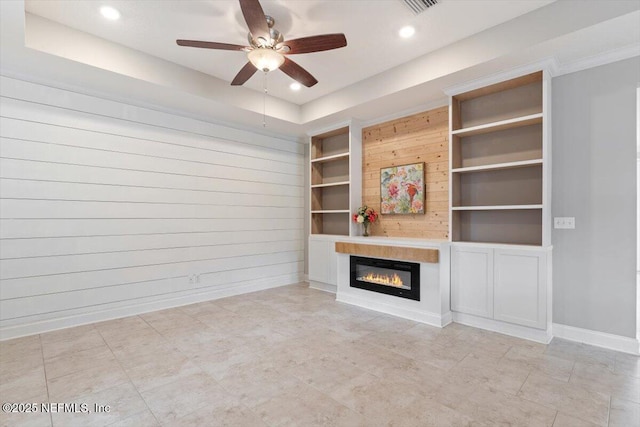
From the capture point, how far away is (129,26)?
315cm

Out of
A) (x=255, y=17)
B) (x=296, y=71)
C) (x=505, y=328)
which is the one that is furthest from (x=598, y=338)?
(x=255, y=17)

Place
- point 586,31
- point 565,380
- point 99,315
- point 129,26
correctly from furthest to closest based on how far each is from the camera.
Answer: point 99,315, point 129,26, point 586,31, point 565,380

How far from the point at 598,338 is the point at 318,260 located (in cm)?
371

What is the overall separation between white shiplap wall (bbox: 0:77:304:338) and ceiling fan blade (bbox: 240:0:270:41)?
8.20 feet

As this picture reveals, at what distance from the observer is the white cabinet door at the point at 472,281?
3.51 m

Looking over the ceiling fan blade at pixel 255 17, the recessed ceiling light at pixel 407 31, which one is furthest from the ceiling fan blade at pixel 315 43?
the recessed ceiling light at pixel 407 31

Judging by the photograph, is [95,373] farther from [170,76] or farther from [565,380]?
[565,380]

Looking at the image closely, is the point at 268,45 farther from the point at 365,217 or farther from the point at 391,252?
the point at 365,217

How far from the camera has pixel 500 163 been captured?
3.64 metres

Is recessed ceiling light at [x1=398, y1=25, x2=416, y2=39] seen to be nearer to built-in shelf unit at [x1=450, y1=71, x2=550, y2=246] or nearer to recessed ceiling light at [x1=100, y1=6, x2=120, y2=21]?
built-in shelf unit at [x1=450, y1=71, x2=550, y2=246]

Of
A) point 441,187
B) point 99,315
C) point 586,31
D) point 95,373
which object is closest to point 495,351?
point 441,187

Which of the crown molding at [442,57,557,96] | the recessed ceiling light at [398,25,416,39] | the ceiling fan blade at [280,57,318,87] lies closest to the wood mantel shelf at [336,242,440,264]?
the crown molding at [442,57,557,96]

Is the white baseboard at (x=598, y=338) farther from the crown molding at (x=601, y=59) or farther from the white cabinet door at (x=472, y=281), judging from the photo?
the crown molding at (x=601, y=59)

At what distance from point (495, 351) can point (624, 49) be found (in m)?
3.08
